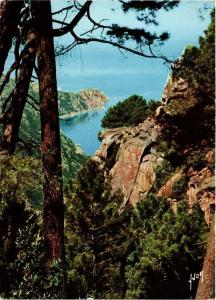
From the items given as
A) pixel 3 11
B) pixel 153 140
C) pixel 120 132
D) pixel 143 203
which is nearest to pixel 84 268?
pixel 143 203

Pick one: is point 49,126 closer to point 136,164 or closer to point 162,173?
point 162,173

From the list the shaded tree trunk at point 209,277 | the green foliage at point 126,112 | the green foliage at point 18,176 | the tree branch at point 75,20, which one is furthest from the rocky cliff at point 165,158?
the green foliage at point 18,176

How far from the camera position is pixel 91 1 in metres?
6.90

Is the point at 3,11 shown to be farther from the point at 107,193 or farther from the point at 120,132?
the point at 120,132

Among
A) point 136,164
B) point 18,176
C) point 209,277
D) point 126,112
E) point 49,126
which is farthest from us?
point 126,112

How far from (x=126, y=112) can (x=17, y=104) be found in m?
35.3

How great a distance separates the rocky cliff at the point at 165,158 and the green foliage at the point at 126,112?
6350mm

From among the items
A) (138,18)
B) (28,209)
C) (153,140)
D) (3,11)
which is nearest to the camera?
(3,11)

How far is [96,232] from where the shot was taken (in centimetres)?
1702

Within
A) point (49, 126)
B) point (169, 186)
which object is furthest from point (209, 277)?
point (169, 186)

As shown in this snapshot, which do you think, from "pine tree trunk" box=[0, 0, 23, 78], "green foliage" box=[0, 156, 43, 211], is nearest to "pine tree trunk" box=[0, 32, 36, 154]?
"green foliage" box=[0, 156, 43, 211]

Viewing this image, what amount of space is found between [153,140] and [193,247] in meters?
13.7

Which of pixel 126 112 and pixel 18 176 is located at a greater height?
pixel 126 112

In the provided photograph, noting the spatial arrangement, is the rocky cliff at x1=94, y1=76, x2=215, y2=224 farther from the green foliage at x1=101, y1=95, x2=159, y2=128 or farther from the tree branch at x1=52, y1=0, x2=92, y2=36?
the tree branch at x1=52, y1=0, x2=92, y2=36
